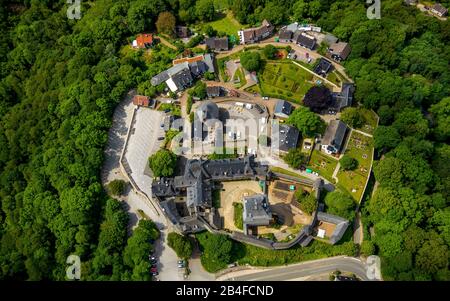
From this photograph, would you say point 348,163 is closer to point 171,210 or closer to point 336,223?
point 336,223

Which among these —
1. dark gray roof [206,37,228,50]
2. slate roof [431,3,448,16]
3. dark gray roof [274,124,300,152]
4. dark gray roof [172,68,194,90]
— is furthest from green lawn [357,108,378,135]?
slate roof [431,3,448,16]

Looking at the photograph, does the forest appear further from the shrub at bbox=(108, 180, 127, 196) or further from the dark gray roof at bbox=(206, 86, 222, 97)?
the dark gray roof at bbox=(206, 86, 222, 97)

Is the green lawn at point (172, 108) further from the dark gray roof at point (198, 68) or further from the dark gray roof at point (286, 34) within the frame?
the dark gray roof at point (286, 34)

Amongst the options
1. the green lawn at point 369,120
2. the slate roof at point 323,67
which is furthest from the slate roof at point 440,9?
the green lawn at point 369,120

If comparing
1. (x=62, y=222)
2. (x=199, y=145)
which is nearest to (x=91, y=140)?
(x=62, y=222)

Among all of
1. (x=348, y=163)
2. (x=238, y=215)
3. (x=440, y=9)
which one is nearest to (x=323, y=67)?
(x=348, y=163)

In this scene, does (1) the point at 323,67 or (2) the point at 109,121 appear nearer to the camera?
(2) the point at 109,121
